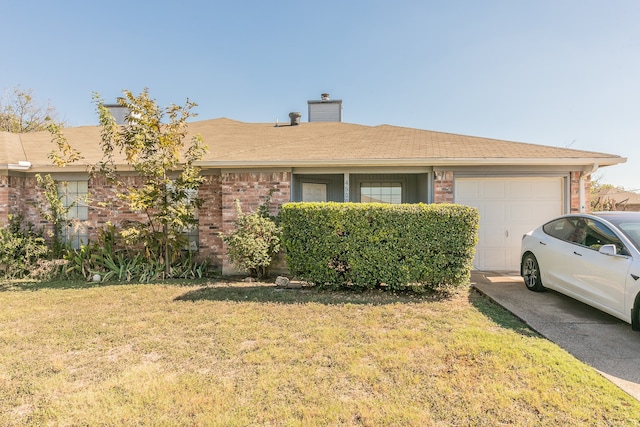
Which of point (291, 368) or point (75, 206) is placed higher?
point (75, 206)

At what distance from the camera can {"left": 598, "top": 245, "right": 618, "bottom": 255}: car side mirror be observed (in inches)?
166

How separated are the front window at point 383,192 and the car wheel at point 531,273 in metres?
4.31

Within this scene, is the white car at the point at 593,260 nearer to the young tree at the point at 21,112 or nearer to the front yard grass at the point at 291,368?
the front yard grass at the point at 291,368

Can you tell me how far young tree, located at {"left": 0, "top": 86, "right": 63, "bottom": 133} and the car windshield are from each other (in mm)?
29249

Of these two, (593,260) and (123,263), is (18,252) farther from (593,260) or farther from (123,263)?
(593,260)

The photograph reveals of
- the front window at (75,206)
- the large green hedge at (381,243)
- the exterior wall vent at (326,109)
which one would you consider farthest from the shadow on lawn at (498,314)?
the exterior wall vent at (326,109)

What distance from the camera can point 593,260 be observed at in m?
4.55

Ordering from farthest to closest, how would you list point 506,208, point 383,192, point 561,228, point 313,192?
point 383,192 < point 313,192 < point 506,208 < point 561,228

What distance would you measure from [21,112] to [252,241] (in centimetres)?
2672

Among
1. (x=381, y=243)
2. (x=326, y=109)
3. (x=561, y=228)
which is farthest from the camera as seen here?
(x=326, y=109)

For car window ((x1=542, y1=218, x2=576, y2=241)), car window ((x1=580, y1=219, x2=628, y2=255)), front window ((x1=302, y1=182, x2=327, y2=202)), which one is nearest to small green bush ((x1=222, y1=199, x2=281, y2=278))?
front window ((x1=302, y1=182, x2=327, y2=202))

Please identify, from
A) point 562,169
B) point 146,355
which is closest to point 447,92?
point 562,169

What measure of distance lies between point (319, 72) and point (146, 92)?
30.1ft

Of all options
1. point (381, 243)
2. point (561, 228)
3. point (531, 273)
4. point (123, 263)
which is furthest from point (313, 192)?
point (561, 228)
